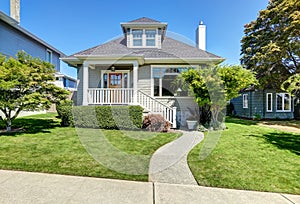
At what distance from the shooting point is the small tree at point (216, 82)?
9375 mm

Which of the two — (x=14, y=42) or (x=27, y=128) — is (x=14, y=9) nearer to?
(x=14, y=42)

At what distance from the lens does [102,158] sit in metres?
5.09

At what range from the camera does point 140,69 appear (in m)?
12.1

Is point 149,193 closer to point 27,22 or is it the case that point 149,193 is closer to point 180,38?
point 180,38

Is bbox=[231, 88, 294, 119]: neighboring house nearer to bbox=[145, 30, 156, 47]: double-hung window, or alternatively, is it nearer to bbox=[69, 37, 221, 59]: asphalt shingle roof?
bbox=[69, 37, 221, 59]: asphalt shingle roof

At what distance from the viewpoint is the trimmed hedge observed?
9.08 metres

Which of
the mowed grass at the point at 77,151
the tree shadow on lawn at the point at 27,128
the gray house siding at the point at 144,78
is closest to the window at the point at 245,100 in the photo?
the gray house siding at the point at 144,78

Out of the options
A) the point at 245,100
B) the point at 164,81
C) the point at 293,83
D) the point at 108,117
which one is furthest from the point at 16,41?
the point at 245,100

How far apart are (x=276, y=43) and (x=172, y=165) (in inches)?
531

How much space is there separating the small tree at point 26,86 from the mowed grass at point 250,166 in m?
6.12

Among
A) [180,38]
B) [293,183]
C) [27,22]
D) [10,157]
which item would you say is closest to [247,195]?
[293,183]

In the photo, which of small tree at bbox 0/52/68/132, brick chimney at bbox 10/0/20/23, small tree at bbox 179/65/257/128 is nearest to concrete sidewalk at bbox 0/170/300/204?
small tree at bbox 0/52/68/132

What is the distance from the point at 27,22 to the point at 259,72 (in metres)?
20.8

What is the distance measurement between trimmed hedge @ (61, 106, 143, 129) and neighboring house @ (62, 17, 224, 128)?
145 cm
